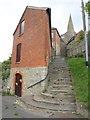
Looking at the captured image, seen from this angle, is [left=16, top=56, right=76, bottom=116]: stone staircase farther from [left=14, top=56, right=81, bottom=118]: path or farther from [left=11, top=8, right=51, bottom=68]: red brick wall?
[left=11, top=8, right=51, bottom=68]: red brick wall

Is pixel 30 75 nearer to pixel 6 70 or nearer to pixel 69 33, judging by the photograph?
pixel 6 70

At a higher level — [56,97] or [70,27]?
[70,27]

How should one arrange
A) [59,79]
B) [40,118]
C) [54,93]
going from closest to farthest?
[40,118] < [54,93] < [59,79]

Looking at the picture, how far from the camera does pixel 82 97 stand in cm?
955

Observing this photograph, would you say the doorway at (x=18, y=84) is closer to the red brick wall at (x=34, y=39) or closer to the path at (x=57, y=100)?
the red brick wall at (x=34, y=39)

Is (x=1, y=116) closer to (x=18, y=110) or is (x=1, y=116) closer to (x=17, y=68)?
(x=18, y=110)

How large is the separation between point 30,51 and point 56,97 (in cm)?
621

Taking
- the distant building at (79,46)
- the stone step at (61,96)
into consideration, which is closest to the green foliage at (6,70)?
the stone step at (61,96)

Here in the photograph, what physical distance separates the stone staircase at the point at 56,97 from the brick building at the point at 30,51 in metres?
1.23

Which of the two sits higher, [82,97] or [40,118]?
[82,97]

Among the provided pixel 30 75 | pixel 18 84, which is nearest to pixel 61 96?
pixel 30 75

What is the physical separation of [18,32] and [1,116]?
12282 mm

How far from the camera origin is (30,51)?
16.8 m

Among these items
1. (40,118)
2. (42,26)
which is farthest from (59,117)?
(42,26)
